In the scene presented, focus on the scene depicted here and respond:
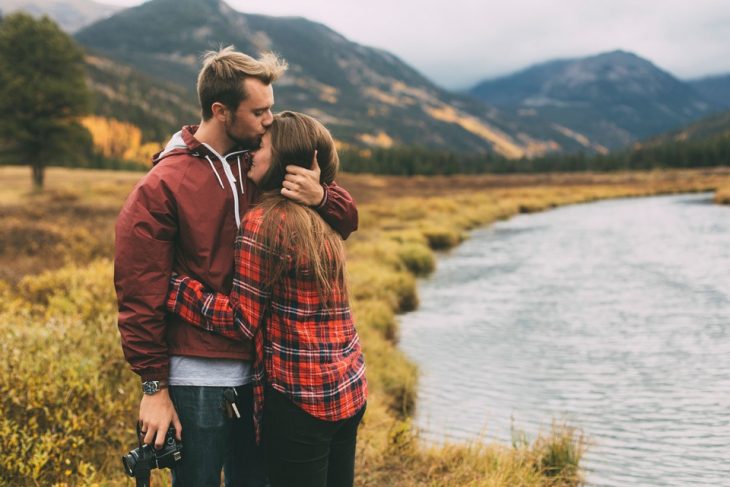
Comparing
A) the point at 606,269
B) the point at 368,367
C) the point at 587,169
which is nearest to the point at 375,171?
the point at 587,169

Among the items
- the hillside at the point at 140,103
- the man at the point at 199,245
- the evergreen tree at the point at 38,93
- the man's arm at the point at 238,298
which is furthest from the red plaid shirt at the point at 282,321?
the hillside at the point at 140,103

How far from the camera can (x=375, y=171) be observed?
103 metres

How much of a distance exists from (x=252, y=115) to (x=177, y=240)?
2.30ft

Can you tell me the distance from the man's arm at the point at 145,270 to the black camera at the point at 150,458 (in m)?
0.35

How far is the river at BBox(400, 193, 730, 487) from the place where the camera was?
7125 mm

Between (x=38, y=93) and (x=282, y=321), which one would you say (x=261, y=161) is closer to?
(x=282, y=321)

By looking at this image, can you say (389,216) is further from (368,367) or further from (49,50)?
(368,367)

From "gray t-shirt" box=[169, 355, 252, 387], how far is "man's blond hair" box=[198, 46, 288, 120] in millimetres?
1214

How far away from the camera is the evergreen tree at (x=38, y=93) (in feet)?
115

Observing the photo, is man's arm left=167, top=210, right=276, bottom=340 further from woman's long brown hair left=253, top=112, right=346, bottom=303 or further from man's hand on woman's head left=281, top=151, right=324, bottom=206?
man's hand on woman's head left=281, top=151, right=324, bottom=206

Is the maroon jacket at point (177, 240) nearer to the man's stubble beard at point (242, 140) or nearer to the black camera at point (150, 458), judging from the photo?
the man's stubble beard at point (242, 140)

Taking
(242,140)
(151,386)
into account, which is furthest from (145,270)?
(242,140)

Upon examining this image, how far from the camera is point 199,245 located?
2.83 m

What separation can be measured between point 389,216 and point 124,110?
129205mm
